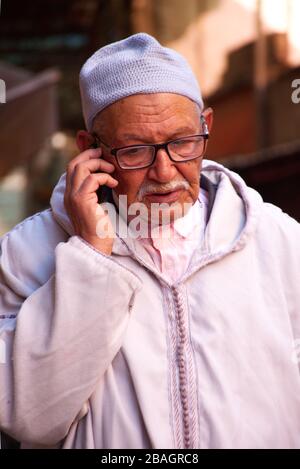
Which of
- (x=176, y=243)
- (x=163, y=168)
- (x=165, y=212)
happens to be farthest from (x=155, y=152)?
(x=176, y=243)

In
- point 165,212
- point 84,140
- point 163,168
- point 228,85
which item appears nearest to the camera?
point 163,168

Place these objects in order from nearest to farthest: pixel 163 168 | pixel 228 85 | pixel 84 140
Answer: pixel 163 168
pixel 84 140
pixel 228 85

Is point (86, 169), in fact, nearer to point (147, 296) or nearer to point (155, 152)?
point (155, 152)

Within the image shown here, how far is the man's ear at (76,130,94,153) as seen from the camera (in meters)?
2.78

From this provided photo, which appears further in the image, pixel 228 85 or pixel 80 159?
pixel 228 85

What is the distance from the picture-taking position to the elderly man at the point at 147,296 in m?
2.45

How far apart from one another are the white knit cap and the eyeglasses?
0.50 ft

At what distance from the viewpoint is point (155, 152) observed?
2.56 meters

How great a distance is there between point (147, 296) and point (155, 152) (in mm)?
441

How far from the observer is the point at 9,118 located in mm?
6102

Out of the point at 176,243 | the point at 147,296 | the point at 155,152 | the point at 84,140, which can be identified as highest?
the point at 84,140

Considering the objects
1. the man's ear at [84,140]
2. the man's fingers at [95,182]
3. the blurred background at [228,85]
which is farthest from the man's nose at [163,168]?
the blurred background at [228,85]
